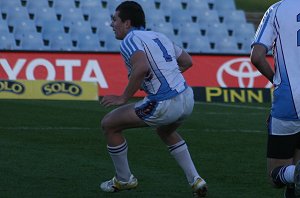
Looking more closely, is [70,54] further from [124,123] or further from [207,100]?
[124,123]

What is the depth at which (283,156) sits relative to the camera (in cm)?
667

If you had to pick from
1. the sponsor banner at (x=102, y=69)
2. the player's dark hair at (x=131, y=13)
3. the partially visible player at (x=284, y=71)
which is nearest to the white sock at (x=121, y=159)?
the player's dark hair at (x=131, y=13)

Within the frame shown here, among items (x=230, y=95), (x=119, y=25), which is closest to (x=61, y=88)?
(x=230, y=95)

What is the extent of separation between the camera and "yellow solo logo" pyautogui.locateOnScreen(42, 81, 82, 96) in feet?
64.0

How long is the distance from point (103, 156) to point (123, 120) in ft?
9.94

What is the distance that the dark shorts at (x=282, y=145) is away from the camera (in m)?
6.58

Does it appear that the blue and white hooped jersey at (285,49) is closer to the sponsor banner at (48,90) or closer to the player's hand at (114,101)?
the player's hand at (114,101)

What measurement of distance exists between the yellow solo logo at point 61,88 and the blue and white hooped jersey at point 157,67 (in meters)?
11.7

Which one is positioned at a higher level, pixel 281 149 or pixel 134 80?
pixel 134 80

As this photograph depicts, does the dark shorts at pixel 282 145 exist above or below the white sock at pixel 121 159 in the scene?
above

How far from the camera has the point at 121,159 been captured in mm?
8086

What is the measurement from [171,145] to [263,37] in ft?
6.72

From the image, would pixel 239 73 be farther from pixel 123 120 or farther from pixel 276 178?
pixel 276 178

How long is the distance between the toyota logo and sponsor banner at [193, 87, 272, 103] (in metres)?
0.45
